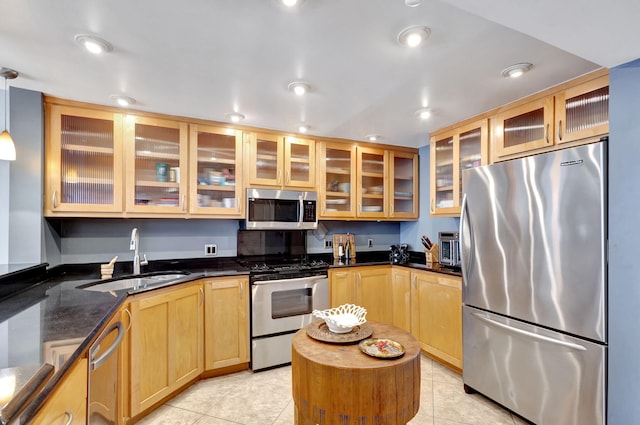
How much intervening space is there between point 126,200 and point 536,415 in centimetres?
342

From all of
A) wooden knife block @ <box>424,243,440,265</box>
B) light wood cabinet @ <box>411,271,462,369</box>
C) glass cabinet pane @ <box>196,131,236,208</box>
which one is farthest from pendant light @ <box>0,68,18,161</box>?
wooden knife block @ <box>424,243,440,265</box>

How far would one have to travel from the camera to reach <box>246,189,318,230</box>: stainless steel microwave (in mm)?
3078

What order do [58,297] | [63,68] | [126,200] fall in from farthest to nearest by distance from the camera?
[126,200] → [63,68] → [58,297]

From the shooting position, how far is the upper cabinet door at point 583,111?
1.91 meters

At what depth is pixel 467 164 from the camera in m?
2.92

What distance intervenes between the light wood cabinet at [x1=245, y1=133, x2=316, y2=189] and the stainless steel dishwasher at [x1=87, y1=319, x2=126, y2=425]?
1.80m

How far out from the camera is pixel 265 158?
322 centimetres

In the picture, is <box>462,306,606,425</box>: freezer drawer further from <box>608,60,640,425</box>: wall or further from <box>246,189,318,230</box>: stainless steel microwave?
<box>246,189,318,230</box>: stainless steel microwave

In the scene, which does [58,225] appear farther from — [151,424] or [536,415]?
[536,415]

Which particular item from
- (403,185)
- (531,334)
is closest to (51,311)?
(531,334)

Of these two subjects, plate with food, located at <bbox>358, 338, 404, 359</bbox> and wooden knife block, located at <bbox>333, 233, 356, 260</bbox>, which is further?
wooden knife block, located at <bbox>333, 233, 356, 260</bbox>

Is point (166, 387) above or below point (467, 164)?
below

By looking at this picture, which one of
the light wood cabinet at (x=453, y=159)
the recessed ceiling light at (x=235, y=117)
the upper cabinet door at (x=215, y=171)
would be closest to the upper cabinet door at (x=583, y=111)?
the light wood cabinet at (x=453, y=159)

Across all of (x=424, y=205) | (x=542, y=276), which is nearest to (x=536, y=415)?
(x=542, y=276)
